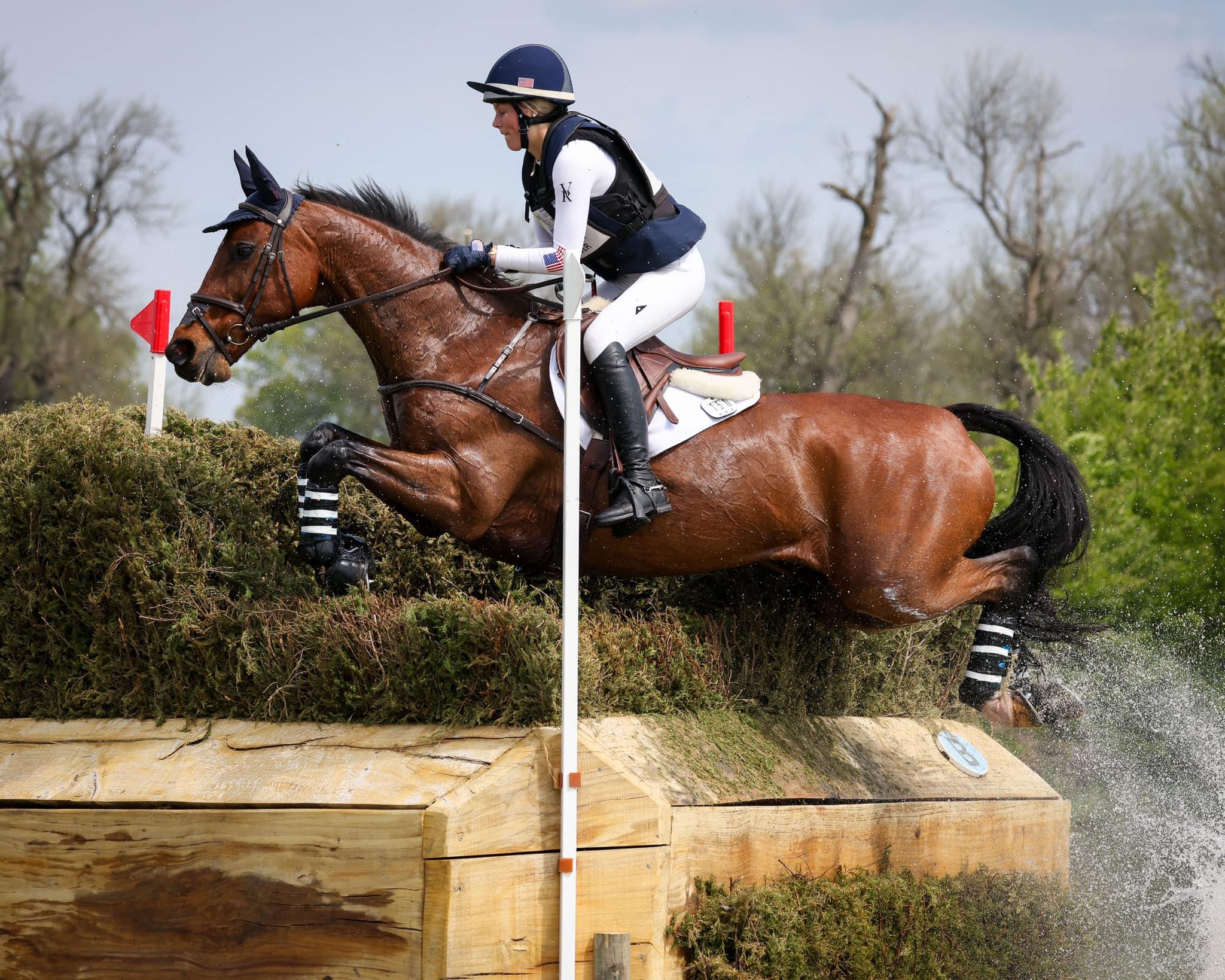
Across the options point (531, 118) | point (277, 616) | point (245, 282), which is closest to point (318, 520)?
point (277, 616)

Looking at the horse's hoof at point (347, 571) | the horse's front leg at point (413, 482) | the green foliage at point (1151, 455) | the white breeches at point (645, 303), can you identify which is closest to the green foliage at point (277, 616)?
the horse's hoof at point (347, 571)

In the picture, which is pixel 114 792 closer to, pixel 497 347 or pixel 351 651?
pixel 351 651

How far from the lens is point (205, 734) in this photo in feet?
13.6

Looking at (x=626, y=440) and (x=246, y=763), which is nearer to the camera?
(x=246, y=763)

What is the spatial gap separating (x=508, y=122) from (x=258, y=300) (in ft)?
3.61

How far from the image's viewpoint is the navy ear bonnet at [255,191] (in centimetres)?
Result: 434

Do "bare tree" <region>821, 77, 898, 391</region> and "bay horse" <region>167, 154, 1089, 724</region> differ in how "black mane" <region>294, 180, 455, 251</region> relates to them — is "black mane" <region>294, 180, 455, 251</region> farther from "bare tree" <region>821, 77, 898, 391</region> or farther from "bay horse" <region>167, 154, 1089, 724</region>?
"bare tree" <region>821, 77, 898, 391</region>

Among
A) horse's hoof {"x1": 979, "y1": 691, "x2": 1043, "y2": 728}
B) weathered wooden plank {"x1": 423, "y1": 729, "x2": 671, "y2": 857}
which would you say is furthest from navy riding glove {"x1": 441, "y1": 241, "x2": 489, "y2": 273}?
horse's hoof {"x1": 979, "y1": 691, "x2": 1043, "y2": 728}

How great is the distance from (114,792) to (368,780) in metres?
0.92

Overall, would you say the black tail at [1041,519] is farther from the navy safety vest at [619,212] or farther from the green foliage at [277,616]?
the navy safety vest at [619,212]

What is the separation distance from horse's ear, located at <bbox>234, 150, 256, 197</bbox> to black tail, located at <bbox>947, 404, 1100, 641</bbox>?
297 centimetres

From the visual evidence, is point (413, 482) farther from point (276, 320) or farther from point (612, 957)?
point (612, 957)

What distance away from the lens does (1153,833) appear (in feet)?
19.9

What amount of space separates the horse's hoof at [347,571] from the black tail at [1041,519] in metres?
2.53
